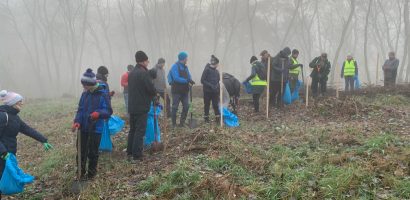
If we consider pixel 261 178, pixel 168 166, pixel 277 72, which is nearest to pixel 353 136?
pixel 261 178

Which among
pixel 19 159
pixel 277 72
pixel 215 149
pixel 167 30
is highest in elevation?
pixel 167 30

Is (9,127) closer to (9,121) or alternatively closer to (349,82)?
(9,121)

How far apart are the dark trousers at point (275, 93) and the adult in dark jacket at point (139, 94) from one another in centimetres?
573

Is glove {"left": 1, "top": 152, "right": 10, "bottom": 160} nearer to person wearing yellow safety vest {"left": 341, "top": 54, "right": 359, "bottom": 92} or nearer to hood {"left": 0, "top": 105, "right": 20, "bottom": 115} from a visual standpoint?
hood {"left": 0, "top": 105, "right": 20, "bottom": 115}

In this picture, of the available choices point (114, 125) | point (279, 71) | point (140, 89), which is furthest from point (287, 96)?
point (140, 89)

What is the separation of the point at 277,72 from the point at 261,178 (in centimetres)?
659

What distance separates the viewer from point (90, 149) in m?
6.76

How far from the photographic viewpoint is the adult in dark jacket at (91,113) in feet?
21.7

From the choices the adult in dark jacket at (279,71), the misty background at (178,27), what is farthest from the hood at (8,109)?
the misty background at (178,27)

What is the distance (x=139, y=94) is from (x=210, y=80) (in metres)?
3.23

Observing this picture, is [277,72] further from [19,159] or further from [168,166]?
[19,159]

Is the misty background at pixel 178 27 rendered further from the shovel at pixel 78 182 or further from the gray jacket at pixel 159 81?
the shovel at pixel 78 182

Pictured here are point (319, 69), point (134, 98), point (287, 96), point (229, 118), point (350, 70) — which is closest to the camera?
point (134, 98)

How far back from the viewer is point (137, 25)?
167 feet
